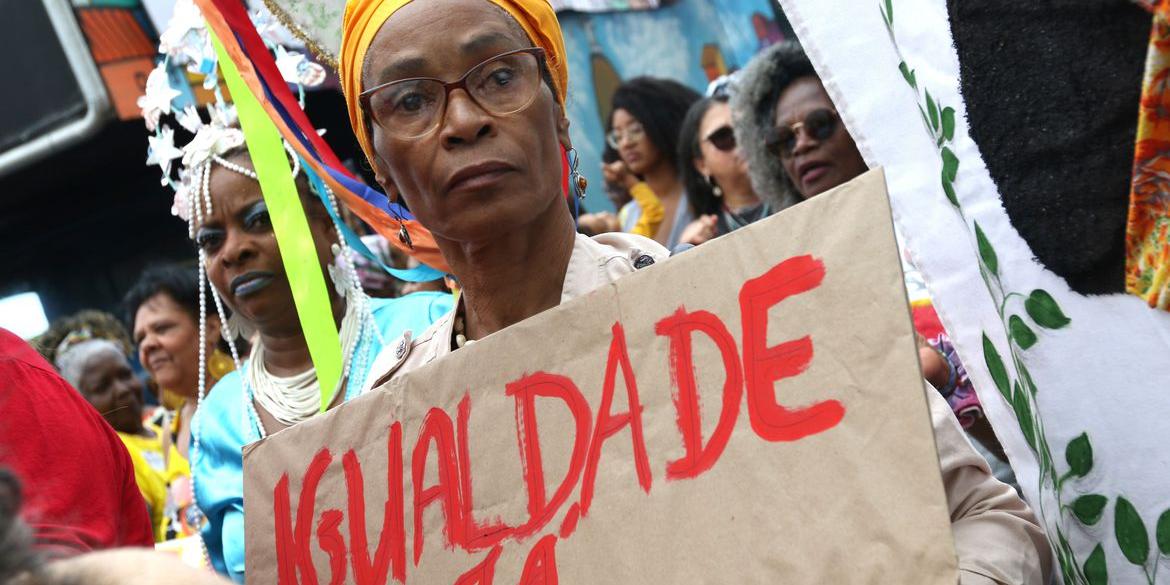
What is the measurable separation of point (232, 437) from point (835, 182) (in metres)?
1.64

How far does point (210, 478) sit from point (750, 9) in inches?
179

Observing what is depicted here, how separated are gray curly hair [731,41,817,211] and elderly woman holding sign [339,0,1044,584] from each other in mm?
1656

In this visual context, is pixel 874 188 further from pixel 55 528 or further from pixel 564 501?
pixel 55 528

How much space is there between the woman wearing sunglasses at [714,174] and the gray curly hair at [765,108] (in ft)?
0.95

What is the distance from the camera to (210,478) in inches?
132

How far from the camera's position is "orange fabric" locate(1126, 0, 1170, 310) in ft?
4.39

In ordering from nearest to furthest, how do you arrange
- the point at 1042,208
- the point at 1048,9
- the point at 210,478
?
the point at 1048,9 < the point at 1042,208 < the point at 210,478

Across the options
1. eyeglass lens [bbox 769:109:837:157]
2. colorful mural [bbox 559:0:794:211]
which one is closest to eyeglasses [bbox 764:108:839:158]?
eyeglass lens [bbox 769:109:837:157]

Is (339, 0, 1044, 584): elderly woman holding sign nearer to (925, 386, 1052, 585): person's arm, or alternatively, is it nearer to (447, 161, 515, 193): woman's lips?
(447, 161, 515, 193): woman's lips

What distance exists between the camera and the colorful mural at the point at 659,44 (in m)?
7.01

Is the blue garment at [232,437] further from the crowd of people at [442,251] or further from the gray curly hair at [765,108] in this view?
the gray curly hair at [765,108]

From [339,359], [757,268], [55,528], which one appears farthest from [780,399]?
[339,359]

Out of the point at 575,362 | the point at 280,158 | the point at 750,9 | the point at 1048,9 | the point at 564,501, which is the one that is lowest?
the point at 564,501

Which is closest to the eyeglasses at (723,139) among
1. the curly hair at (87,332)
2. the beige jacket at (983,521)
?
→ the beige jacket at (983,521)
